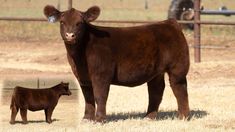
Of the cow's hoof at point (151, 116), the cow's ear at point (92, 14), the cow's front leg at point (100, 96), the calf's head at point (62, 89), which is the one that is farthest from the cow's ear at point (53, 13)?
the cow's hoof at point (151, 116)

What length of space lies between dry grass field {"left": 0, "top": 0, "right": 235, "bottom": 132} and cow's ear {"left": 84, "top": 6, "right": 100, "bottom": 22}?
132 centimetres

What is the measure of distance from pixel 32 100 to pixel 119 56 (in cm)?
136

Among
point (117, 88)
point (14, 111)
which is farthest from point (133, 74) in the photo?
point (117, 88)

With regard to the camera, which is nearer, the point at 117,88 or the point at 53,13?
the point at 53,13

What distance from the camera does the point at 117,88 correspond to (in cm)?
1319

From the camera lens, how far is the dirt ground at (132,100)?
8.70 m

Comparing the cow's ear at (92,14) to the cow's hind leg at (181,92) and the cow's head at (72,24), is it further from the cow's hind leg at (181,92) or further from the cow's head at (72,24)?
the cow's hind leg at (181,92)

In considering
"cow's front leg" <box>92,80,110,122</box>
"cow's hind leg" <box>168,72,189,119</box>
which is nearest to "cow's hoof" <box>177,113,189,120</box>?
"cow's hind leg" <box>168,72,189,119</box>

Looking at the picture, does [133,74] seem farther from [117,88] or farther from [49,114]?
[117,88]

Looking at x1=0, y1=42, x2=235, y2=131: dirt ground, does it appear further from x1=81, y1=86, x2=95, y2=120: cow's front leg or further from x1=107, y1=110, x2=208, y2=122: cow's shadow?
x1=81, y1=86, x2=95, y2=120: cow's front leg

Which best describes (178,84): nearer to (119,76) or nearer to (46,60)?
A: (119,76)

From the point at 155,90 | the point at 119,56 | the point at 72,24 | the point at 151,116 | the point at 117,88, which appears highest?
the point at 72,24

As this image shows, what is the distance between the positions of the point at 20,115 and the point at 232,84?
20.0 feet

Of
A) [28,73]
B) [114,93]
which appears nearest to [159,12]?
[28,73]
